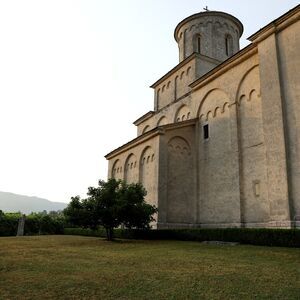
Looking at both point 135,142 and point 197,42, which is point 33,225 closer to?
point 135,142

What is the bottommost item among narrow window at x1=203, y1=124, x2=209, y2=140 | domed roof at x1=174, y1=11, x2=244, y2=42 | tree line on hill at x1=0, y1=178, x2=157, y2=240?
tree line on hill at x1=0, y1=178, x2=157, y2=240

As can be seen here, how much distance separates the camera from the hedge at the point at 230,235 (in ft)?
38.1

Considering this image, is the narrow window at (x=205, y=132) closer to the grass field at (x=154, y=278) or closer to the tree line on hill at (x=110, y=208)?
the tree line on hill at (x=110, y=208)

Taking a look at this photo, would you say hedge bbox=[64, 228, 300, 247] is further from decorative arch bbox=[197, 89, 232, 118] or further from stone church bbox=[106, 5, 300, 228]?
decorative arch bbox=[197, 89, 232, 118]

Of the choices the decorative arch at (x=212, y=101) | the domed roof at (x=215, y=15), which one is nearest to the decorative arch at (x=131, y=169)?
the decorative arch at (x=212, y=101)

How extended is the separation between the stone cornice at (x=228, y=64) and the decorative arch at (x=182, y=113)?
1964mm

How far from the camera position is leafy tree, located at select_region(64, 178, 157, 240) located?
52.4 feet

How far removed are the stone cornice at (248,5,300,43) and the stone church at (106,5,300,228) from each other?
0.15 feet

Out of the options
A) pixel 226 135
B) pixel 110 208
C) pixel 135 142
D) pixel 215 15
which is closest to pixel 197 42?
pixel 215 15

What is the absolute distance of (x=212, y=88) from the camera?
20359 mm

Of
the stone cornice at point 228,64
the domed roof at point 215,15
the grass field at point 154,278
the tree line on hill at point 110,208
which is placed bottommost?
the grass field at point 154,278

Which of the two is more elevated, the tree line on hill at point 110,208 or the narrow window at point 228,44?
the narrow window at point 228,44

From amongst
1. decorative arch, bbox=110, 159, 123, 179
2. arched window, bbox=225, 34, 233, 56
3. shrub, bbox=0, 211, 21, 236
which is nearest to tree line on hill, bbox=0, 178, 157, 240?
decorative arch, bbox=110, 159, 123, 179

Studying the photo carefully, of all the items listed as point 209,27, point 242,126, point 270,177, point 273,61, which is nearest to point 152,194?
point 242,126
